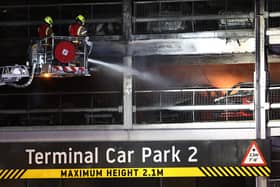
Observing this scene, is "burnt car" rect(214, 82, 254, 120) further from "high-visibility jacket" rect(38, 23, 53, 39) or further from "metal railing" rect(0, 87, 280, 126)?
"high-visibility jacket" rect(38, 23, 53, 39)

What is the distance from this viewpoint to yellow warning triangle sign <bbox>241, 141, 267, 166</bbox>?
9562mm

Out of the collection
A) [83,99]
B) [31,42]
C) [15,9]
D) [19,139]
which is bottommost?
[19,139]

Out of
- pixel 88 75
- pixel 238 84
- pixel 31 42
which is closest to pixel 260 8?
pixel 238 84

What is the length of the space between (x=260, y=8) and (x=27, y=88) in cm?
464

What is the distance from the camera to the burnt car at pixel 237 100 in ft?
33.0

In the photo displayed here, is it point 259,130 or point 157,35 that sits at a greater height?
point 157,35

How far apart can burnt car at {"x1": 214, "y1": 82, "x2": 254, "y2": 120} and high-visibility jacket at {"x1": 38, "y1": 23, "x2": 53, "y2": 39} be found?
3.27 m

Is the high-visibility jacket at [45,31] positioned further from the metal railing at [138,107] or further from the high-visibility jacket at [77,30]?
the metal railing at [138,107]

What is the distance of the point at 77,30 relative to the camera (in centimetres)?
972

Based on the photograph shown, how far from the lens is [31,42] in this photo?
1015 cm

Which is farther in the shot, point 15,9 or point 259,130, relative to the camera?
point 15,9

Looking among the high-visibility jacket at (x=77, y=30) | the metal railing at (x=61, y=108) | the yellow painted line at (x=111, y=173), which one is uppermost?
the high-visibility jacket at (x=77, y=30)

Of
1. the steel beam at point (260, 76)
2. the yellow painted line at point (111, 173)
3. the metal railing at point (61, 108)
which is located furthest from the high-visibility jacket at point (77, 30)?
the steel beam at point (260, 76)

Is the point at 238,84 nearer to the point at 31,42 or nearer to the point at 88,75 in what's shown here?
the point at 88,75
